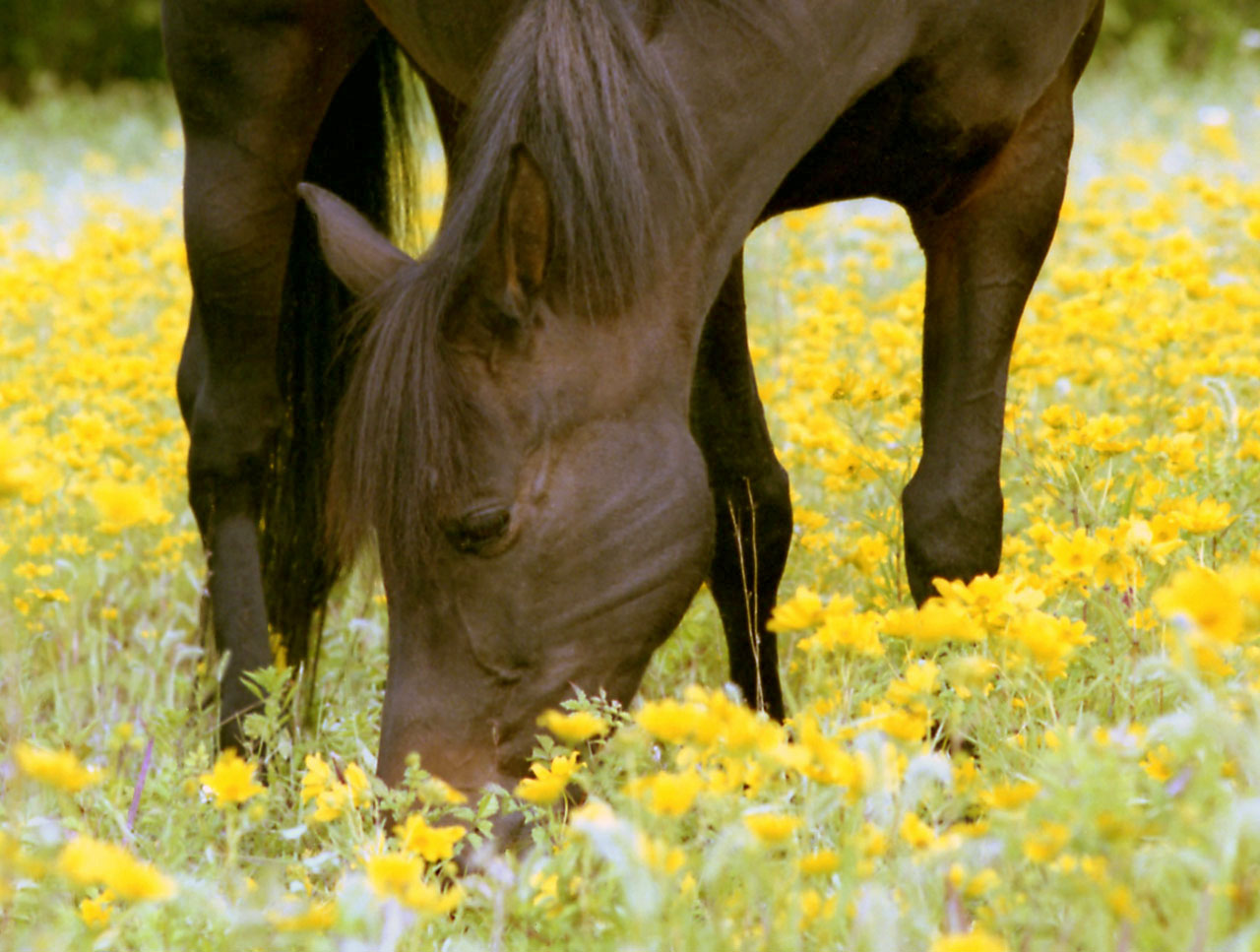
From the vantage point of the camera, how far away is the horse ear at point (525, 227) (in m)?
2.05

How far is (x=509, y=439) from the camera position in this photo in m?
2.14

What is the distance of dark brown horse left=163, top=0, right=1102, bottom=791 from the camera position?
2127 millimetres

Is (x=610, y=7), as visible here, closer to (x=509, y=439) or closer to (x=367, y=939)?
(x=509, y=439)

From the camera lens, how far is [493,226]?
206cm

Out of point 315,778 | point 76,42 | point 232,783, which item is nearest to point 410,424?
point 315,778

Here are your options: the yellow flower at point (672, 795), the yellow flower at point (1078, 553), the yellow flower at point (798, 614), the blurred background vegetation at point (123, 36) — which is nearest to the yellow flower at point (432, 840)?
the yellow flower at point (672, 795)

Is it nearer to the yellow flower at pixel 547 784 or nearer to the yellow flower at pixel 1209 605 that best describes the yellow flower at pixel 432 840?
the yellow flower at pixel 547 784

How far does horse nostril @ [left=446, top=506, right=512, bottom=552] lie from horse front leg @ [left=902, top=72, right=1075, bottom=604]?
1033 mm

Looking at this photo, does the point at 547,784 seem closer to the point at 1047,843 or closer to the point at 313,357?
the point at 1047,843

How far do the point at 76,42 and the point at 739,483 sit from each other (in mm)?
19072

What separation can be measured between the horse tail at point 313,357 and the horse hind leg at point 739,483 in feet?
2.73

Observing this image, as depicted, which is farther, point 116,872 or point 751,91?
point 751,91

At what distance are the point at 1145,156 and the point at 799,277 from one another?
2819 millimetres

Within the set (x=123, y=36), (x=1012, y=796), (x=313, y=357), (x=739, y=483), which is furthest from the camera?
(x=123, y=36)
